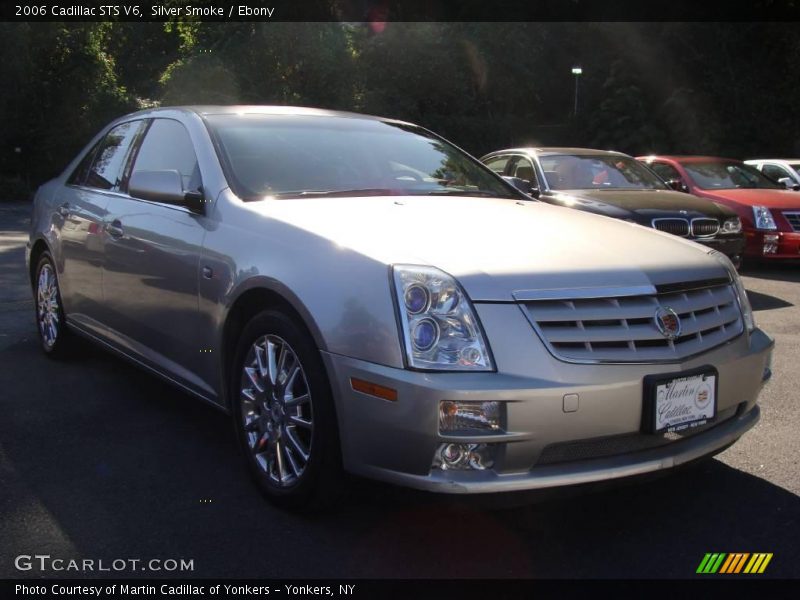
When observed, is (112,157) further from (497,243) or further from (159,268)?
(497,243)

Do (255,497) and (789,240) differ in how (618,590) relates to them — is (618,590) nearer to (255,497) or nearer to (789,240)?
(255,497)

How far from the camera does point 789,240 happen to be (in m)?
10.3

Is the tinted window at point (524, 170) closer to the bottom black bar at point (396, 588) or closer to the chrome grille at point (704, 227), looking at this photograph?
the chrome grille at point (704, 227)

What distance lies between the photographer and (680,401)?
2.95 m

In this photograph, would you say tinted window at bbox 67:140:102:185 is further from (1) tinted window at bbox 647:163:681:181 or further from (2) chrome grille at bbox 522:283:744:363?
(1) tinted window at bbox 647:163:681:181

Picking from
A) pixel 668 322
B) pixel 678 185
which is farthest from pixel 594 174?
pixel 668 322

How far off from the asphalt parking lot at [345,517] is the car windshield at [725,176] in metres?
7.58

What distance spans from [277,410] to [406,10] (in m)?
39.1

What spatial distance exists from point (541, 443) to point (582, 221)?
1347 millimetres

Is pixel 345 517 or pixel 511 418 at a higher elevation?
pixel 511 418

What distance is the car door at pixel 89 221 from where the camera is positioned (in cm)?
479

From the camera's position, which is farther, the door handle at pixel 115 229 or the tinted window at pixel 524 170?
the tinted window at pixel 524 170

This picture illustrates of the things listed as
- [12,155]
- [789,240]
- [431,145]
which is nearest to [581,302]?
[431,145]

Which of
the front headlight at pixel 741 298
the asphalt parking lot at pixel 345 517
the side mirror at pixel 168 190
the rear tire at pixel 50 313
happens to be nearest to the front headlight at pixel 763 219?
the asphalt parking lot at pixel 345 517
